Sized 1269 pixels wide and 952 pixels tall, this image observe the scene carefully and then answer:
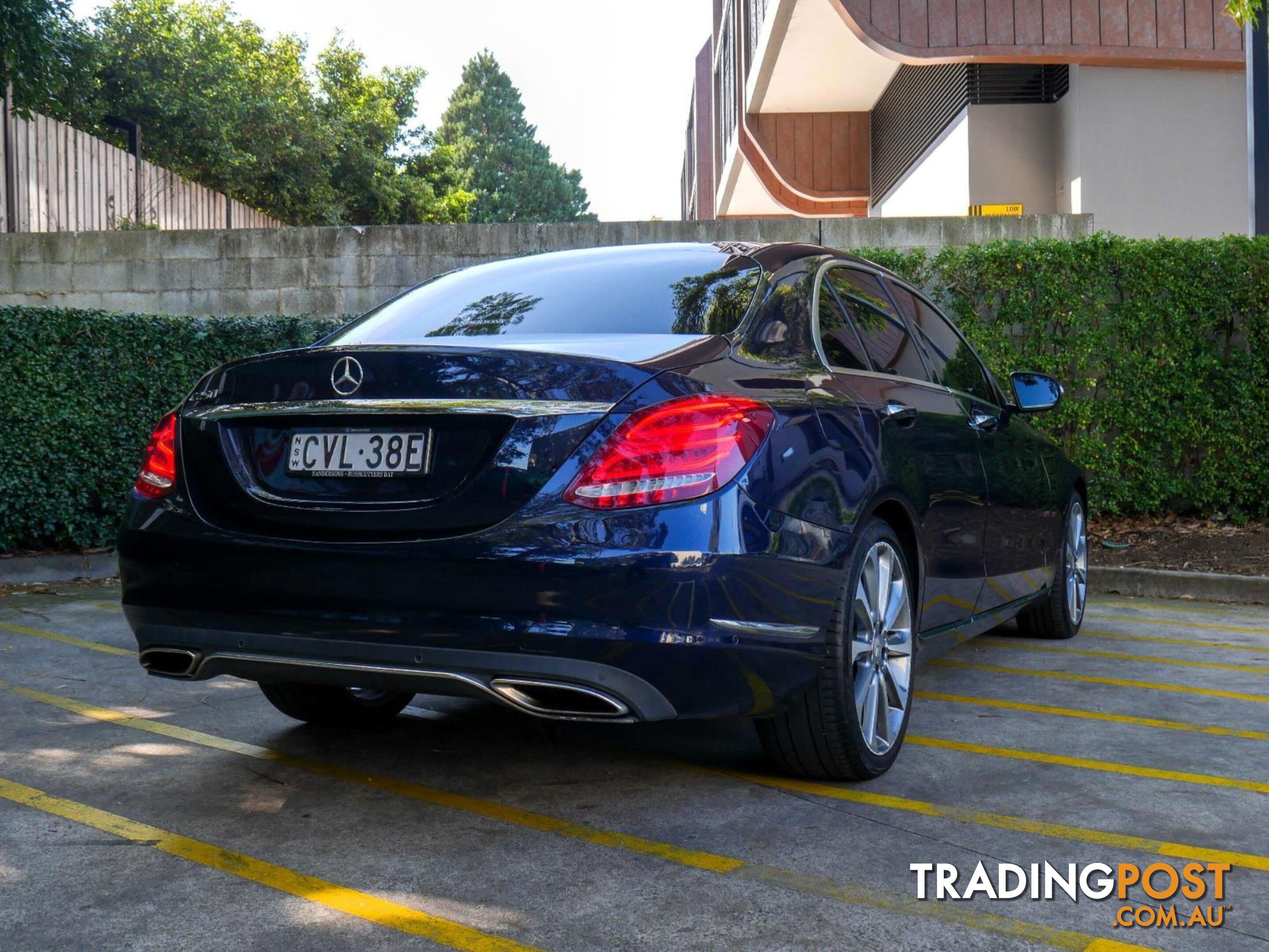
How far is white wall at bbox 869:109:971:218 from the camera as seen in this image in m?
17.6

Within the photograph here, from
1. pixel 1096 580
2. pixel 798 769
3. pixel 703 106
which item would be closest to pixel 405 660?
pixel 798 769

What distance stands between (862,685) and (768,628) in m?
0.60

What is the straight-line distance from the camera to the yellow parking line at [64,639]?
5719 millimetres

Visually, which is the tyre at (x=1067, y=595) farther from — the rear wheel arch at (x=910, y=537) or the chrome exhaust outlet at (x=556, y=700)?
the chrome exhaust outlet at (x=556, y=700)

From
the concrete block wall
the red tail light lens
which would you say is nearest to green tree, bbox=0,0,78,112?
the concrete block wall

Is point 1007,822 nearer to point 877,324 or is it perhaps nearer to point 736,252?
point 877,324

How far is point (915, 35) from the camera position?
48.2 ft

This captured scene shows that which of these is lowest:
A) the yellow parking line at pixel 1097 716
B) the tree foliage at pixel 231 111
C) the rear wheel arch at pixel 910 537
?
the yellow parking line at pixel 1097 716

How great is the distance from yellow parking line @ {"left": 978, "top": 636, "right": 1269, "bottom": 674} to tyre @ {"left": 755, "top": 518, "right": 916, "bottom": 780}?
214 centimetres

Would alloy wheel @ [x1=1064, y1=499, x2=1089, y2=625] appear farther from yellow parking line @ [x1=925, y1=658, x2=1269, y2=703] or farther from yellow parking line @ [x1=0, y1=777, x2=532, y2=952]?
yellow parking line @ [x1=0, y1=777, x2=532, y2=952]

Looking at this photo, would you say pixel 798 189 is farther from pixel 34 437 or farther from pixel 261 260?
pixel 34 437

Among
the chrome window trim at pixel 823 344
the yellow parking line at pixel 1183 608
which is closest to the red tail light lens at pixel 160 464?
the chrome window trim at pixel 823 344

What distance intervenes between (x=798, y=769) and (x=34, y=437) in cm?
579

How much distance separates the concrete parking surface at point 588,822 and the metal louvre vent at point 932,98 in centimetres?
1345
